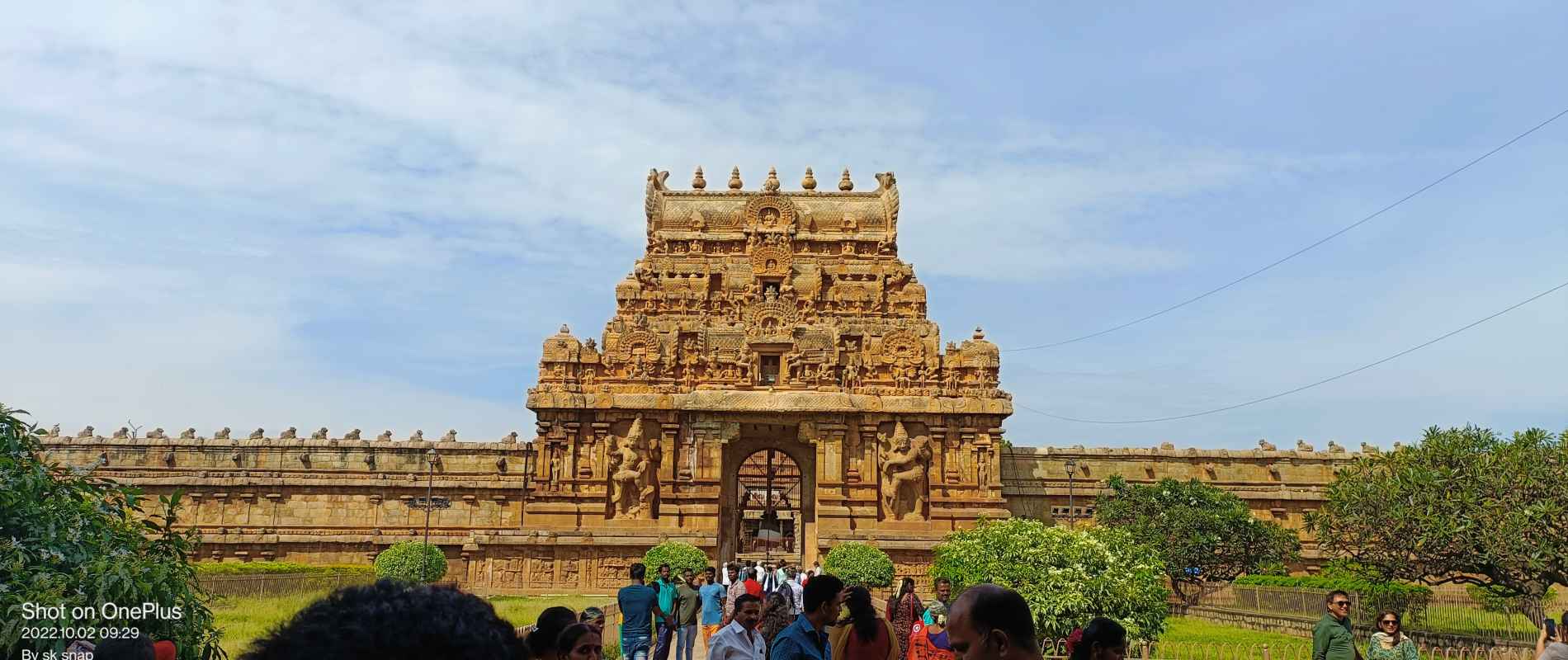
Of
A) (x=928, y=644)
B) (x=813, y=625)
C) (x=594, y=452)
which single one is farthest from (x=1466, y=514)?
(x=594, y=452)

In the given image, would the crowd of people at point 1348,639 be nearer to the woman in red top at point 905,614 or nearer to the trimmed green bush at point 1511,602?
the woman in red top at point 905,614

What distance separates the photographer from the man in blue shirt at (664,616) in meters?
13.2

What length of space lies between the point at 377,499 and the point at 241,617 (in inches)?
585

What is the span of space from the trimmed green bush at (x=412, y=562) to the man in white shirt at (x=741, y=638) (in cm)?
2068

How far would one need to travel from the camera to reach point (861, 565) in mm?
27375

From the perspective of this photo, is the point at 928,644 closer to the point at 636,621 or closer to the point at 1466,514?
the point at 636,621

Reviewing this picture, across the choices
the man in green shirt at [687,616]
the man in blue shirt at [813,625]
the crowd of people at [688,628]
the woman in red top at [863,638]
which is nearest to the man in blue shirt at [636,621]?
the crowd of people at [688,628]

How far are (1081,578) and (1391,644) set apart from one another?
6939 mm

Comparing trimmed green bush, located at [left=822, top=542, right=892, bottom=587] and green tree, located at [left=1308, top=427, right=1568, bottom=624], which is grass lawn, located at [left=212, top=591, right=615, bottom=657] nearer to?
trimmed green bush, located at [left=822, top=542, right=892, bottom=587]

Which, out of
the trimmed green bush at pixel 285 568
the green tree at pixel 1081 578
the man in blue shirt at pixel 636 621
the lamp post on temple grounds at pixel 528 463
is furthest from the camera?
the lamp post on temple grounds at pixel 528 463

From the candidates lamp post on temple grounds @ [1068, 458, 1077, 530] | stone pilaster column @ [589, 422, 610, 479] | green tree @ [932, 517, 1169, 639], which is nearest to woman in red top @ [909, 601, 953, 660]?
green tree @ [932, 517, 1169, 639]

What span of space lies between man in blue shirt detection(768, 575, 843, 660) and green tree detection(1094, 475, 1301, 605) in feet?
83.8

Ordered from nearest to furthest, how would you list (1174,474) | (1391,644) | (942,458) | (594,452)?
(1391,644) < (594,452) < (942,458) < (1174,474)

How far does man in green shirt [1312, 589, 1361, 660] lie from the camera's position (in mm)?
9516
